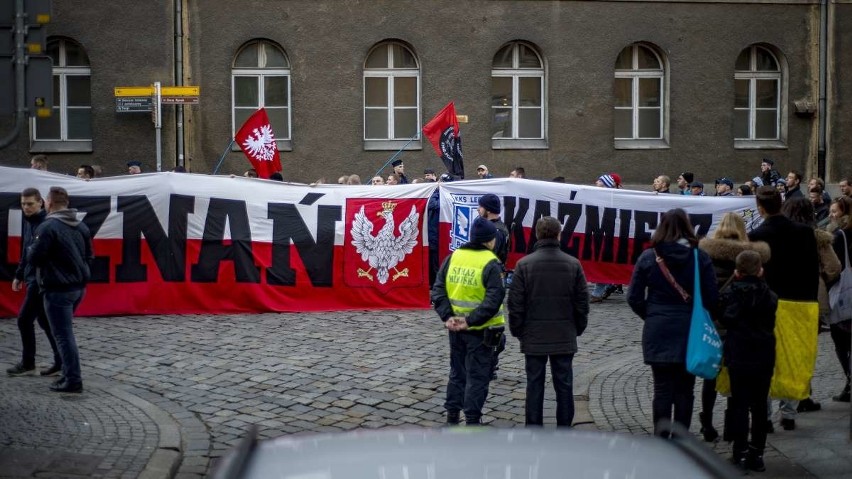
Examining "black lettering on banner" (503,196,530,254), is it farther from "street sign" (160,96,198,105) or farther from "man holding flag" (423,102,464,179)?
"street sign" (160,96,198,105)

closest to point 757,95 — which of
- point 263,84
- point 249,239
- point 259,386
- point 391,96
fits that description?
point 391,96

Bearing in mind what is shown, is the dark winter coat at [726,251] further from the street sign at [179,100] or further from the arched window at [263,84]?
the arched window at [263,84]

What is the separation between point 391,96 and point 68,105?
23.0 ft

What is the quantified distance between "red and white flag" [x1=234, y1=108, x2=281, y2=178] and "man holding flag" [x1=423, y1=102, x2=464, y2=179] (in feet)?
8.60

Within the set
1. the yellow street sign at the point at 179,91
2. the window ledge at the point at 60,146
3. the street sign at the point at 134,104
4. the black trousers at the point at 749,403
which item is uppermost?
the yellow street sign at the point at 179,91

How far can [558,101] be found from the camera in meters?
24.5

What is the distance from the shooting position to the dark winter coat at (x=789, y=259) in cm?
815

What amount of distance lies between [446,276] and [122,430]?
2.81 meters

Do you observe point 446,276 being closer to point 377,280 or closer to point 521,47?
point 377,280

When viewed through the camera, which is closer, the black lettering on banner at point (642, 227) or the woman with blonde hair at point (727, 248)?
the woman with blonde hair at point (727, 248)

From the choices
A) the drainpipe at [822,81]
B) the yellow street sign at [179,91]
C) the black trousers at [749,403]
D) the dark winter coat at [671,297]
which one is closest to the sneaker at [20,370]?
the dark winter coat at [671,297]

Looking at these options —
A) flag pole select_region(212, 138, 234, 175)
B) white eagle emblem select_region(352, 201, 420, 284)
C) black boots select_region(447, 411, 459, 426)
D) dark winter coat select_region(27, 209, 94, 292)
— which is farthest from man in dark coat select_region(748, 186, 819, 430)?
flag pole select_region(212, 138, 234, 175)

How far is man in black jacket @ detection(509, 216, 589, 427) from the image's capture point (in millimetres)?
7930

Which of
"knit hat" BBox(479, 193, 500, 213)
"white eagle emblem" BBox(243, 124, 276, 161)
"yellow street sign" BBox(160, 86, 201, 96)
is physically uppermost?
"yellow street sign" BBox(160, 86, 201, 96)
